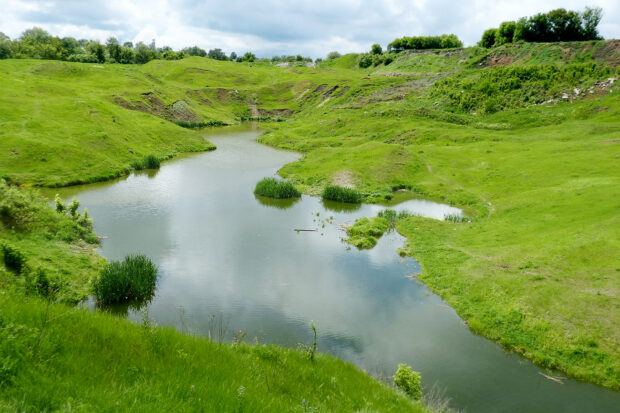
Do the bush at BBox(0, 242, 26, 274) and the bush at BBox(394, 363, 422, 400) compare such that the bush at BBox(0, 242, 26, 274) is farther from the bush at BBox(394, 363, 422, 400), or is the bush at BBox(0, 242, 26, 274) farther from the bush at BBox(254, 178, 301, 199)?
the bush at BBox(254, 178, 301, 199)

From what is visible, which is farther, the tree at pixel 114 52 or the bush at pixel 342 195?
the tree at pixel 114 52

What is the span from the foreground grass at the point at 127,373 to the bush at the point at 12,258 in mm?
16990

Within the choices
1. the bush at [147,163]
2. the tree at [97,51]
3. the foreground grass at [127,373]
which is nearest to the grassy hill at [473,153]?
the bush at [147,163]

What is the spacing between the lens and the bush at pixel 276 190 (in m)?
47.2

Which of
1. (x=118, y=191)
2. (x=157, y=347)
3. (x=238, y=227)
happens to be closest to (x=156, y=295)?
(x=238, y=227)

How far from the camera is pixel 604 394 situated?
1730 centimetres

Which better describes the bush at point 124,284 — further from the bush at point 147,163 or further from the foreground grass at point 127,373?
the bush at point 147,163

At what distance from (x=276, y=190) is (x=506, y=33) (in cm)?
11898

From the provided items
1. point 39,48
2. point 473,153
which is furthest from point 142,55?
point 473,153

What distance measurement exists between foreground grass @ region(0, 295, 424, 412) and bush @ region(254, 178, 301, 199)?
37.1 meters

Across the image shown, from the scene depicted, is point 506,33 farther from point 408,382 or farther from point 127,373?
point 127,373

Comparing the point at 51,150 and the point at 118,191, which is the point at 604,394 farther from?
the point at 51,150

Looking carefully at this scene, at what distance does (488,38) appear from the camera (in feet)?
470

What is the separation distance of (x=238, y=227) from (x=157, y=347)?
94.1 feet
